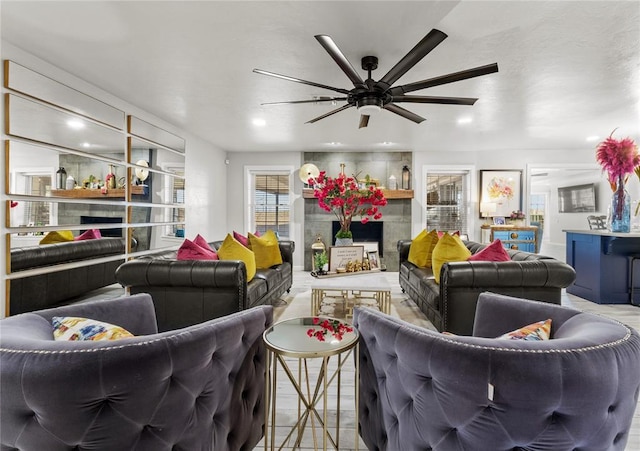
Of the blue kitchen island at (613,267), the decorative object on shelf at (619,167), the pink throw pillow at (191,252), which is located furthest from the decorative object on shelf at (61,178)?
the blue kitchen island at (613,267)

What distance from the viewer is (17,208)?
252 centimetres

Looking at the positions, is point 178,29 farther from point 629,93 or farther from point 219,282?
point 629,93

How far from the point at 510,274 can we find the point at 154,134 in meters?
4.44

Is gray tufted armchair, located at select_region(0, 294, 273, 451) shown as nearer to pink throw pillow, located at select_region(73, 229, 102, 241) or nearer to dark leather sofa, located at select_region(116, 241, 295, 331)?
dark leather sofa, located at select_region(116, 241, 295, 331)

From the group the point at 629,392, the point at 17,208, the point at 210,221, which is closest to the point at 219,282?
the point at 17,208

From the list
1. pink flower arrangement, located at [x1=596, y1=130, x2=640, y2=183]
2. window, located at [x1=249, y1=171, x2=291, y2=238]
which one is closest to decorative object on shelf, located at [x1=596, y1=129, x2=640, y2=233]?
pink flower arrangement, located at [x1=596, y1=130, x2=640, y2=183]

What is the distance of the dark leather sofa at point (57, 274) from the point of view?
2541 mm

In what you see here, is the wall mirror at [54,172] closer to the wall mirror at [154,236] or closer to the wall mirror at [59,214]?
the wall mirror at [59,214]

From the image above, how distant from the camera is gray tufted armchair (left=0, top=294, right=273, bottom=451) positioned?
794mm

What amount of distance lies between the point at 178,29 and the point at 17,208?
1.90 m

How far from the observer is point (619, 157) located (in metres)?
3.71

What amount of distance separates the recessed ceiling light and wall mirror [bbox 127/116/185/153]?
2.40 ft

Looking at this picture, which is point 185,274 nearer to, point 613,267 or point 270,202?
point 270,202

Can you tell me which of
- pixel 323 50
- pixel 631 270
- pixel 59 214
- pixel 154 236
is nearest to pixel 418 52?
pixel 323 50
